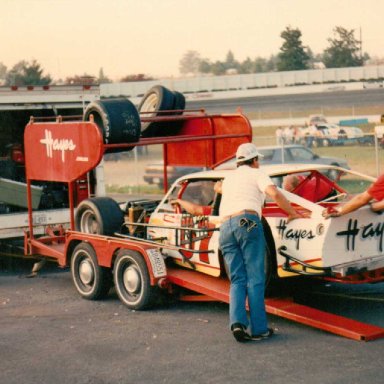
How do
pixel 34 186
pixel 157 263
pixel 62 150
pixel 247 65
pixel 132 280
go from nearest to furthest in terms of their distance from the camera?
pixel 157 263 < pixel 132 280 < pixel 62 150 < pixel 34 186 < pixel 247 65

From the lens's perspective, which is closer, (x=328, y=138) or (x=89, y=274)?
(x=89, y=274)

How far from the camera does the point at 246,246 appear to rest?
7918 millimetres

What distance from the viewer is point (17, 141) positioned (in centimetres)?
1527

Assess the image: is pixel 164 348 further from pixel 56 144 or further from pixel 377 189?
pixel 56 144

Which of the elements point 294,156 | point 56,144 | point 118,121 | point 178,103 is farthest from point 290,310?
point 294,156

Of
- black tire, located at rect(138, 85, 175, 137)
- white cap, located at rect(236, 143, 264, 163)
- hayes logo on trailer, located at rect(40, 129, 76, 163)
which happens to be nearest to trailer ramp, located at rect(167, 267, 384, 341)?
Answer: white cap, located at rect(236, 143, 264, 163)

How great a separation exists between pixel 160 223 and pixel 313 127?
31.7 metres

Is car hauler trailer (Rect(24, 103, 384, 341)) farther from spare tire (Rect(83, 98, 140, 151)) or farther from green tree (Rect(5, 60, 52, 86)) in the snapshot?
green tree (Rect(5, 60, 52, 86))

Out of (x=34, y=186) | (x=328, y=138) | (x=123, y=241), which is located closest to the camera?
(x=123, y=241)

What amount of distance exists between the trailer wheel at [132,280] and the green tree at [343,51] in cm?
9304

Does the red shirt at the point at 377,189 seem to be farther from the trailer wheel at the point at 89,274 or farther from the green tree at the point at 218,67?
the green tree at the point at 218,67

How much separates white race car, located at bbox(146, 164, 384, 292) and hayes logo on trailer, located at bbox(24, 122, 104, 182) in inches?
53.5

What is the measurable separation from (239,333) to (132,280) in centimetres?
214

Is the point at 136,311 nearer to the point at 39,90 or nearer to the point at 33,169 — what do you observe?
the point at 33,169
